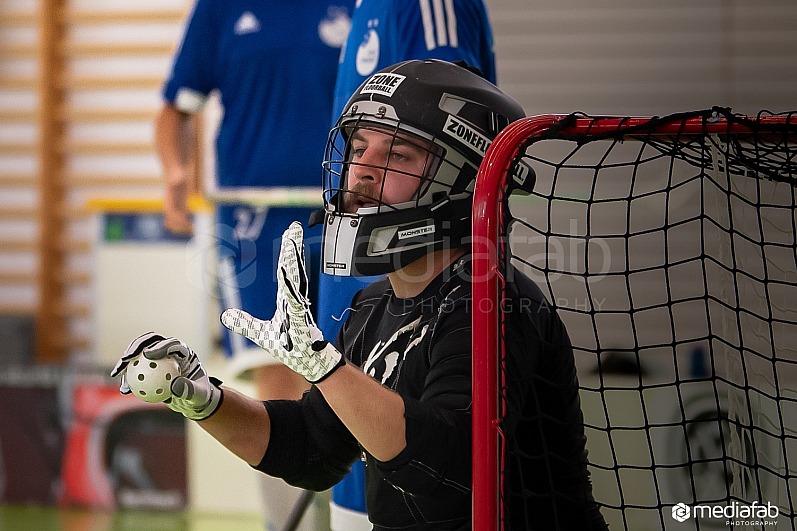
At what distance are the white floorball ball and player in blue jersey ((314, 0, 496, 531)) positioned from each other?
2.30ft

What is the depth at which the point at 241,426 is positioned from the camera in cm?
157

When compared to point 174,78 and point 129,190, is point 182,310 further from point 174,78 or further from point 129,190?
point 174,78

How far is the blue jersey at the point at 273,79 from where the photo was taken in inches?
112

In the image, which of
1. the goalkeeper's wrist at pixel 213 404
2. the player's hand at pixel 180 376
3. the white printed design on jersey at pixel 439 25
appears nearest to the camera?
the player's hand at pixel 180 376

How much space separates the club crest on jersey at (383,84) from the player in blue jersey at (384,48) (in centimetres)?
30

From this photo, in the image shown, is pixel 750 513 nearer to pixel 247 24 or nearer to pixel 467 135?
pixel 467 135

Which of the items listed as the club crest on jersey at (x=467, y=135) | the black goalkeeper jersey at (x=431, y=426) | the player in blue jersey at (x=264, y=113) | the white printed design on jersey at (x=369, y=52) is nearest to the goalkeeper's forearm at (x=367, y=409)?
the black goalkeeper jersey at (x=431, y=426)

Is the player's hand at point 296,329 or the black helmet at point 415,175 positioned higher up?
the black helmet at point 415,175

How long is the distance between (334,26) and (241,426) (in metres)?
1.59

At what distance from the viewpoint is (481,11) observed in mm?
1998

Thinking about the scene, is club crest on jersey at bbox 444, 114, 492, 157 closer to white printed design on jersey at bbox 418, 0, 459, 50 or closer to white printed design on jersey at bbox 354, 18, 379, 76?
white printed design on jersey at bbox 418, 0, 459, 50

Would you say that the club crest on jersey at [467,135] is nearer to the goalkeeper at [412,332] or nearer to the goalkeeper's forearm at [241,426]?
the goalkeeper at [412,332]

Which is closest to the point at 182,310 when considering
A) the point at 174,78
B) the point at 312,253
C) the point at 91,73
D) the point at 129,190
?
the point at 129,190

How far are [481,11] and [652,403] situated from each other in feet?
7.51
